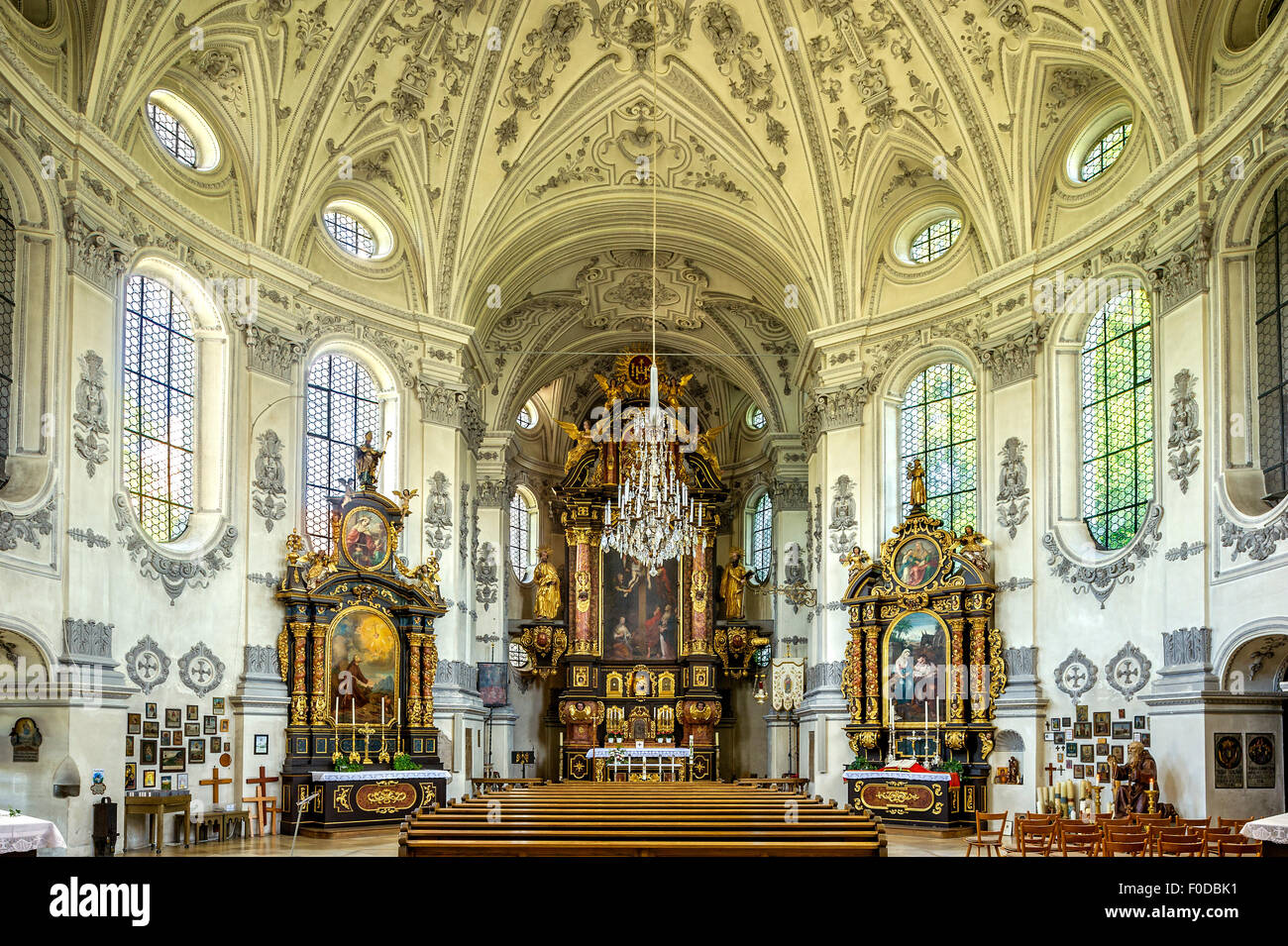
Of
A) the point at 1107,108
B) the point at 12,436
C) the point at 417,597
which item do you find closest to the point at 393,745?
the point at 417,597

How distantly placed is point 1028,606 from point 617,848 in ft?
45.1

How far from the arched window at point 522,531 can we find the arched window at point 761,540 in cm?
714

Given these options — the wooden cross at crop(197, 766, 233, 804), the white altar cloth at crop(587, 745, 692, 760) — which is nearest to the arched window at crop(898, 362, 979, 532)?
the white altar cloth at crop(587, 745, 692, 760)

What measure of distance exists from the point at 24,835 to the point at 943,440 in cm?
1952

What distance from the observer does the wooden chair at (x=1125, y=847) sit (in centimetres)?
1180

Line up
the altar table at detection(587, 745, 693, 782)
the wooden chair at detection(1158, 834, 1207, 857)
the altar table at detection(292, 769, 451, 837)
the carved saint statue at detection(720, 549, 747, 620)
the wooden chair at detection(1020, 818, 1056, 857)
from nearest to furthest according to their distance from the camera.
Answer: the wooden chair at detection(1158, 834, 1207, 857)
the wooden chair at detection(1020, 818, 1056, 857)
the altar table at detection(292, 769, 451, 837)
the altar table at detection(587, 745, 693, 782)
the carved saint statue at detection(720, 549, 747, 620)

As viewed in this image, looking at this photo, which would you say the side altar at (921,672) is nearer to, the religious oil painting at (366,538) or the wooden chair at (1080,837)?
the wooden chair at (1080,837)

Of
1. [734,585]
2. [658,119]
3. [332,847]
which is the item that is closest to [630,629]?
[734,585]

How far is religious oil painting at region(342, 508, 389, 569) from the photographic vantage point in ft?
78.5

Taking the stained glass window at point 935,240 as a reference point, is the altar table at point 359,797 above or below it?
below

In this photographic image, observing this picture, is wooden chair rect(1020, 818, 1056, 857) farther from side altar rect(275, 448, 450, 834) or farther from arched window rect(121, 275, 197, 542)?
arched window rect(121, 275, 197, 542)

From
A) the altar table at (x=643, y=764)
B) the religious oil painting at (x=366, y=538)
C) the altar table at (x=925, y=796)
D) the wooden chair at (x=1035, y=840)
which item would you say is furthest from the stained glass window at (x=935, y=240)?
the wooden chair at (x=1035, y=840)

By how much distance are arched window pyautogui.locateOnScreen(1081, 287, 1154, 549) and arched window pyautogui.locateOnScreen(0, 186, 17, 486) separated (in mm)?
17630
